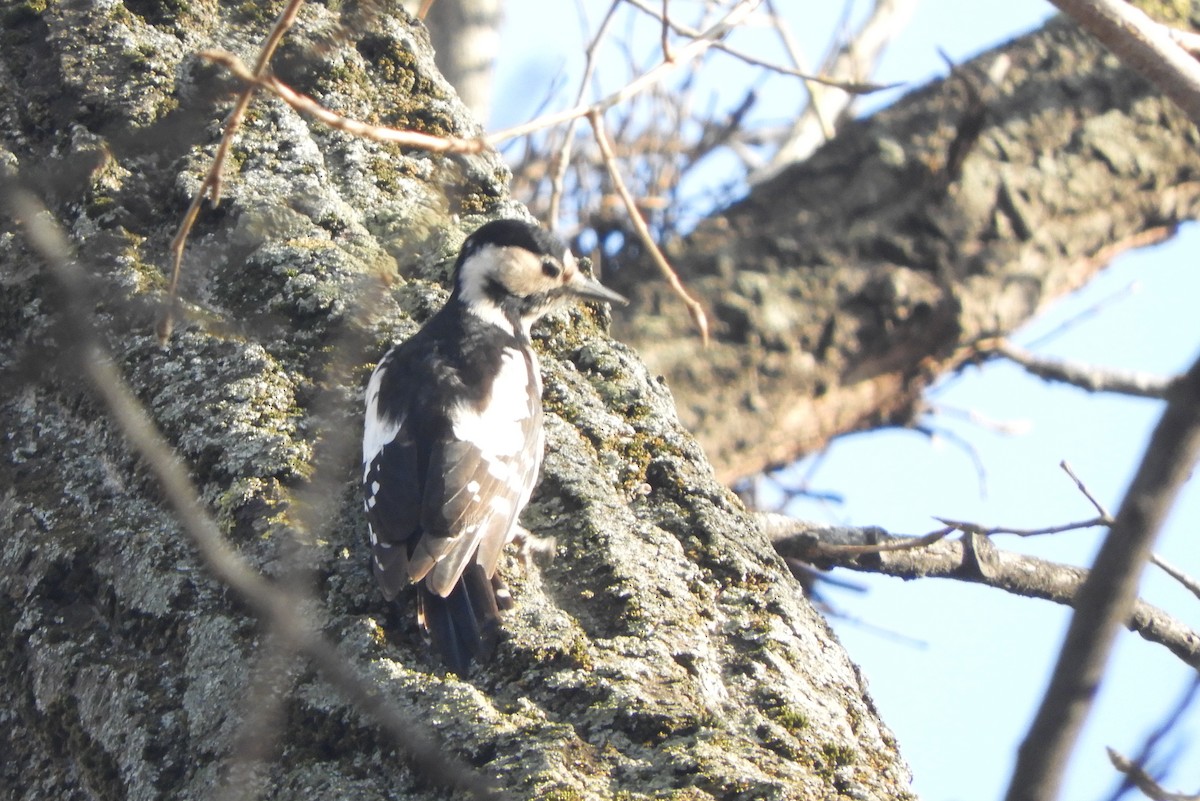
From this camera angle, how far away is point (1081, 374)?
4238mm

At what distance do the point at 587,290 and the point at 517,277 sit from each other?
0.18m

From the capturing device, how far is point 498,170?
3.09 m

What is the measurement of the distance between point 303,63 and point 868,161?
2.13 m

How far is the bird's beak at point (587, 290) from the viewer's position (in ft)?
10.3

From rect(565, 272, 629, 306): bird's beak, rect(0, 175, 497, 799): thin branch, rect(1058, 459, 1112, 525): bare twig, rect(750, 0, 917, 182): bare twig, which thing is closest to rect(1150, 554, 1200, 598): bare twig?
rect(1058, 459, 1112, 525): bare twig

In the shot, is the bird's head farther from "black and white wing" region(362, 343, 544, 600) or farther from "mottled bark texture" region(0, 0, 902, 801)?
"black and white wing" region(362, 343, 544, 600)

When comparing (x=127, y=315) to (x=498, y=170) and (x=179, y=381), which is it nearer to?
(x=179, y=381)

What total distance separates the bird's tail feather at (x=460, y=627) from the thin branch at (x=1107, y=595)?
103 cm

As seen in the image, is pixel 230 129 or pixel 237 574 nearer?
pixel 237 574

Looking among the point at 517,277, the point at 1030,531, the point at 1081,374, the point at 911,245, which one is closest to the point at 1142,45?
the point at 1030,531

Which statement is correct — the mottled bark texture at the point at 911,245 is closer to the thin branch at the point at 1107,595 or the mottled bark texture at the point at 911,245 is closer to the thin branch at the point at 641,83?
the thin branch at the point at 641,83

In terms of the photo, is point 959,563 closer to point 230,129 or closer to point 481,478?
point 481,478

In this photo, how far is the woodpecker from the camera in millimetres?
2100

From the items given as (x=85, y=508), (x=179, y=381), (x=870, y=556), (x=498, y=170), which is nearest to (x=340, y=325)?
(x=179, y=381)
